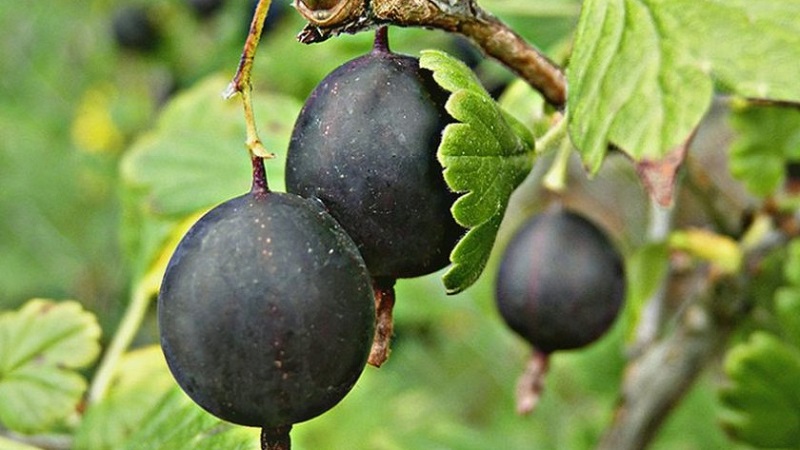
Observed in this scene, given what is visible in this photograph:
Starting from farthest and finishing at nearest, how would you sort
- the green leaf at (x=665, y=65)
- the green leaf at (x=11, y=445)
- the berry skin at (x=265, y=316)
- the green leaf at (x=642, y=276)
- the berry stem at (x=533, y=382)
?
the green leaf at (x=642, y=276) → the berry stem at (x=533, y=382) → the green leaf at (x=11, y=445) → the green leaf at (x=665, y=65) → the berry skin at (x=265, y=316)

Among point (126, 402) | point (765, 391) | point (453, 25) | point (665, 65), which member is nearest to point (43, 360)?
point (126, 402)

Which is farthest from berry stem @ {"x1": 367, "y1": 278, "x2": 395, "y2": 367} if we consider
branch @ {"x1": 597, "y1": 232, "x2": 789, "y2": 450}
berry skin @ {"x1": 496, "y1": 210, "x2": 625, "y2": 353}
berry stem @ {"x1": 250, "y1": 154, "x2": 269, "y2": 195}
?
branch @ {"x1": 597, "y1": 232, "x2": 789, "y2": 450}

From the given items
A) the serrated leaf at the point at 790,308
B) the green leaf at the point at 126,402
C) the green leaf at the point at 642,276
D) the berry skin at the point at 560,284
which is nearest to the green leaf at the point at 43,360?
the green leaf at the point at 126,402

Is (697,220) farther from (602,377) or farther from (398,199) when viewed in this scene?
(398,199)

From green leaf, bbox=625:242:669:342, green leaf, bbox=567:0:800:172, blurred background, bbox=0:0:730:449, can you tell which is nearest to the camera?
green leaf, bbox=567:0:800:172

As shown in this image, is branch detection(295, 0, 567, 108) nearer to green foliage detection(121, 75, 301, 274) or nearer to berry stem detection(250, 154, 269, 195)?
berry stem detection(250, 154, 269, 195)

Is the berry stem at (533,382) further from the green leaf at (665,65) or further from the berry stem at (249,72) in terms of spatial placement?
the berry stem at (249,72)
